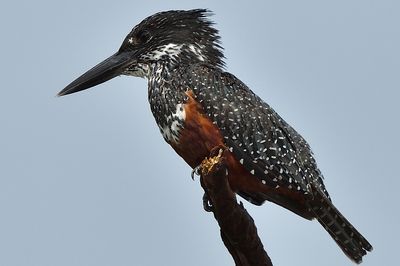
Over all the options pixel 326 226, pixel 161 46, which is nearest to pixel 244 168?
pixel 326 226

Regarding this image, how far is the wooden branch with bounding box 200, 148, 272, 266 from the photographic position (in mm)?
6961

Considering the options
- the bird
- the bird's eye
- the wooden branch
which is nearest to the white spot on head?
the bird

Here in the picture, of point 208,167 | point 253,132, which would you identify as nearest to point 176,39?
point 253,132

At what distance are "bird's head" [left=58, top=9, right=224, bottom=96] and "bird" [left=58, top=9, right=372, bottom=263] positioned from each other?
0.01 meters

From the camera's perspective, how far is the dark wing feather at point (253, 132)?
8.23 meters

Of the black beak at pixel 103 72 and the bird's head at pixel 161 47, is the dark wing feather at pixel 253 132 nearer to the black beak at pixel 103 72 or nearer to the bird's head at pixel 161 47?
the bird's head at pixel 161 47

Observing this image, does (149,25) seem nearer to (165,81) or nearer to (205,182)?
(165,81)

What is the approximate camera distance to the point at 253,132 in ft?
27.7

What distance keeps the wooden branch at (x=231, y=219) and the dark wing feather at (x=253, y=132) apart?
75 centimetres

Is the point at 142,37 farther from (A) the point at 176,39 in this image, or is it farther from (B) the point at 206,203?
(B) the point at 206,203

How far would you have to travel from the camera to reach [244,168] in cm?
825

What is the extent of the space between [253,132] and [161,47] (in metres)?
1.54

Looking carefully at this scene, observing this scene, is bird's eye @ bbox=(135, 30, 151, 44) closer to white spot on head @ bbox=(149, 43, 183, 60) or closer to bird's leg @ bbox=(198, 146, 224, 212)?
white spot on head @ bbox=(149, 43, 183, 60)

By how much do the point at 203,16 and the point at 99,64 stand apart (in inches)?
49.5
